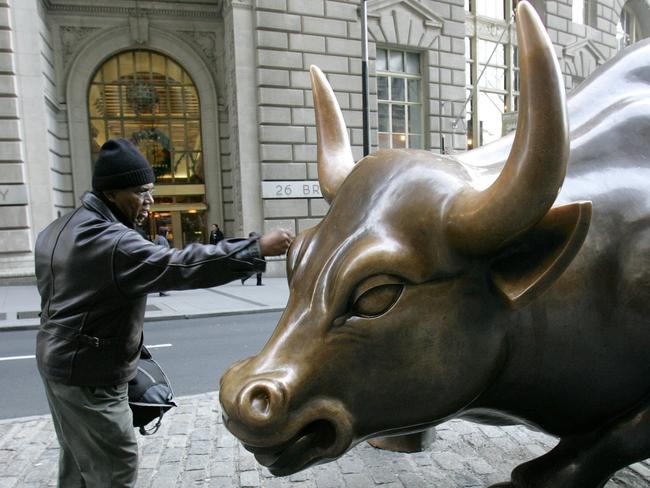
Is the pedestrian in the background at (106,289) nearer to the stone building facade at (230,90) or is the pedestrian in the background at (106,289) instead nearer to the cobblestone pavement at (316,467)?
the cobblestone pavement at (316,467)

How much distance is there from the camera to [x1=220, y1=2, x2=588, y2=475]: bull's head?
4.83 feet

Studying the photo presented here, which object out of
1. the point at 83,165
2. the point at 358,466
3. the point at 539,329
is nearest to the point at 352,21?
the point at 83,165

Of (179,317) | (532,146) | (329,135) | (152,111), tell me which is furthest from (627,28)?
(532,146)

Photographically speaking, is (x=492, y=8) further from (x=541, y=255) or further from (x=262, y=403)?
(x=262, y=403)

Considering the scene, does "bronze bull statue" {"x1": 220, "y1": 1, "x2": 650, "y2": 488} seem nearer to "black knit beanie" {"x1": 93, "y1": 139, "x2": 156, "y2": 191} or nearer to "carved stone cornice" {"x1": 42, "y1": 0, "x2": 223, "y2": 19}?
"black knit beanie" {"x1": 93, "y1": 139, "x2": 156, "y2": 191}

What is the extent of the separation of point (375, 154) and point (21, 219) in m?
15.3

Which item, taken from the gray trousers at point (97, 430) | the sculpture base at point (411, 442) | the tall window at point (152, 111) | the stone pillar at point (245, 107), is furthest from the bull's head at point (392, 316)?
the tall window at point (152, 111)

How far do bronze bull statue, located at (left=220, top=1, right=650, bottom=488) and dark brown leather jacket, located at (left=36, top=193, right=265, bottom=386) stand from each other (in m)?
0.56

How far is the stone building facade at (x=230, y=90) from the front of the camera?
48.7 ft

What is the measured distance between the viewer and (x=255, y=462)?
147 inches

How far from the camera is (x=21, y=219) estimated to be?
47.8 ft

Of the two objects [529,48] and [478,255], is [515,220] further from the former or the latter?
[529,48]

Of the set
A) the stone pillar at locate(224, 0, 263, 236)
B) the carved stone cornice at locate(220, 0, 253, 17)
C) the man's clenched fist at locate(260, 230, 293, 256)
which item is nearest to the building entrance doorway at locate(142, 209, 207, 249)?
the stone pillar at locate(224, 0, 263, 236)

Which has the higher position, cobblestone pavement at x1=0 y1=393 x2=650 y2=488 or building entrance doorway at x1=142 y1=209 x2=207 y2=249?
building entrance doorway at x1=142 y1=209 x2=207 y2=249
